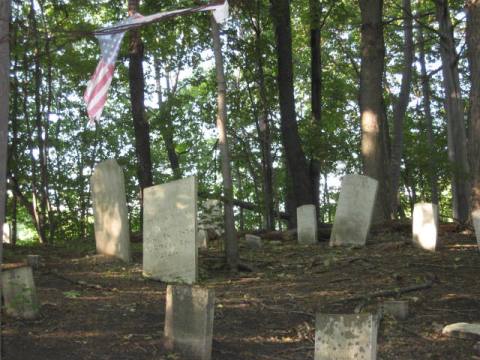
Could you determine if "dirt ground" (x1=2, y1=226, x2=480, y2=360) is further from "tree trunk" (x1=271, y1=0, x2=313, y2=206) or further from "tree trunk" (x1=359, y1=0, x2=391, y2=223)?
"tree trunk" (x1=271, y1=0, x2=313, y2=206)

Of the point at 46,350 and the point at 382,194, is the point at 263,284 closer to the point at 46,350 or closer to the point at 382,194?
the point at 46,350

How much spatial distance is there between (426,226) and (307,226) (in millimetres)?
2494

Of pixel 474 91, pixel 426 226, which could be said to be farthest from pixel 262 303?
pixel 474 91

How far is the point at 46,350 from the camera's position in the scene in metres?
4.42

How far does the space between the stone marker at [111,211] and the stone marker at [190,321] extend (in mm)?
4216

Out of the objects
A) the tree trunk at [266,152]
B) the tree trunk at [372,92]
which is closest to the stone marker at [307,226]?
the tree trunk at [372,92]

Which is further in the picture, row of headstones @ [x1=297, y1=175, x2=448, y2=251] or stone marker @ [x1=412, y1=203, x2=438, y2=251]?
row of headstones @ [x1=297, y1=175, x2=448, y2=251]

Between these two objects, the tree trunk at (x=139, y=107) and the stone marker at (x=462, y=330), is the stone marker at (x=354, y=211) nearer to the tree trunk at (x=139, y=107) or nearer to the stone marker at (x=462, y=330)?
the tree trunk at (x=139, y=107)

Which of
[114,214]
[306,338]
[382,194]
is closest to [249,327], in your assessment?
[306,338]

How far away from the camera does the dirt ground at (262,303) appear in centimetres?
461

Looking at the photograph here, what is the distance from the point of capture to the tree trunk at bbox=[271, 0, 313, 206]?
576 inches

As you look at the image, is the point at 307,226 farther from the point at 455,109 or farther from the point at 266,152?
the point at 455,109

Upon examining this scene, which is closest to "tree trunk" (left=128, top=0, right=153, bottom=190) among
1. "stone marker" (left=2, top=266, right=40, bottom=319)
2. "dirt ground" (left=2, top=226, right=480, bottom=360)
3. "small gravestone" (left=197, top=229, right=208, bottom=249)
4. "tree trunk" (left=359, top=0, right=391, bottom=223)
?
"small gravestone" (left=197, top=229, right=208, bottom=249)

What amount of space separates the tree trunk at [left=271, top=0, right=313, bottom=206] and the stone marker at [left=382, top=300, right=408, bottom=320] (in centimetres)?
910
